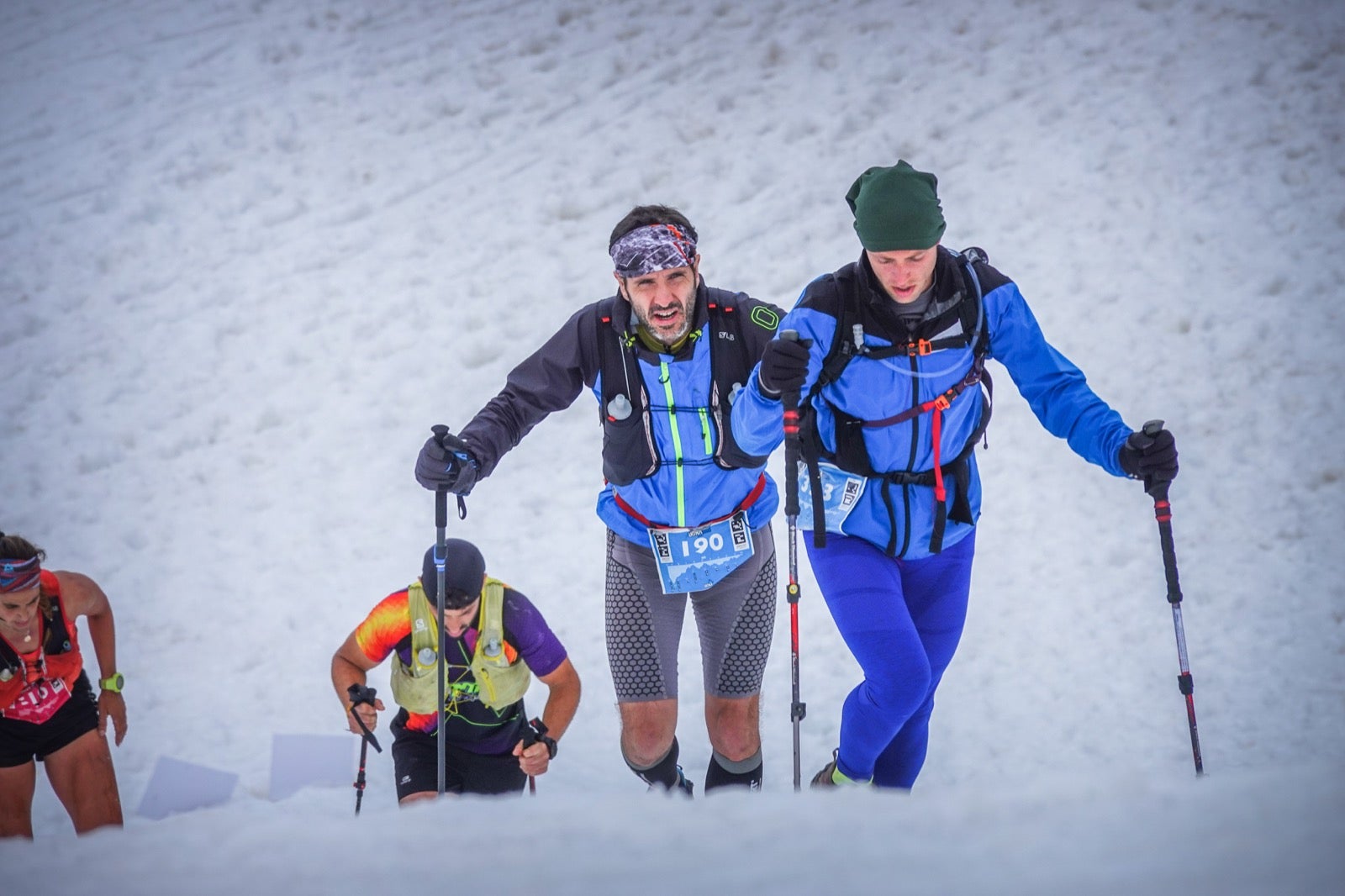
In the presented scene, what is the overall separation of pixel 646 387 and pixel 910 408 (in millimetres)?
922

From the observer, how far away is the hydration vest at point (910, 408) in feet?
11.7

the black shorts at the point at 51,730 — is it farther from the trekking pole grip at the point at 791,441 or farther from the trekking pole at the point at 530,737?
the trekking pole grip at the point at 791,441

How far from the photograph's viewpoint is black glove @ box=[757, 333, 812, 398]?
3383mm

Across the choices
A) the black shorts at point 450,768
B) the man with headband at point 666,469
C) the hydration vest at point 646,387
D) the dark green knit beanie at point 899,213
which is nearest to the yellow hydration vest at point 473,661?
the black shorts at point 450,768

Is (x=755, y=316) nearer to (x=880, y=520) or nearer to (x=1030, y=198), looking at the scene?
(x=880, y=520)

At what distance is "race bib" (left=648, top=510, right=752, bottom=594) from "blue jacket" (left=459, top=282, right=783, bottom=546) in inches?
1.7

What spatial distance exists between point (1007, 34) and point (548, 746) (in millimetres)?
6567

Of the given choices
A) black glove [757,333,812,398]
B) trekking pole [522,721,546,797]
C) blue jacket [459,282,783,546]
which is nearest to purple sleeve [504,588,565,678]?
trekking pole [522,721,546,797]

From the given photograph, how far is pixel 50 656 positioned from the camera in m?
4.87

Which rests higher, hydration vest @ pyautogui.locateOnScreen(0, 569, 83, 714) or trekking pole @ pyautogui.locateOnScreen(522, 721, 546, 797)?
hydration vest @ pyautogui.locateOnScreen(0, 569, 83, 714)

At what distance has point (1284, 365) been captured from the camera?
7203 millimetres

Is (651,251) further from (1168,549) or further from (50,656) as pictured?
(50,656)

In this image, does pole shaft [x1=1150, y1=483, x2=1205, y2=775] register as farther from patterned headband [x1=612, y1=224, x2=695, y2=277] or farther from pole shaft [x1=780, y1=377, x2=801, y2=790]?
patterned headband [x1=612, y1=224, x2=695, y2=277]

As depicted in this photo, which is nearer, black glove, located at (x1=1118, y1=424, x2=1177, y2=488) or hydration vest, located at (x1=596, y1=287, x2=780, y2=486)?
black glove, located at (x1=1118, y1=424, x2=1177, y2=488)
